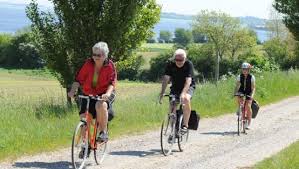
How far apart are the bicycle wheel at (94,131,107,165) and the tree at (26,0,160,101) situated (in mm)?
6330

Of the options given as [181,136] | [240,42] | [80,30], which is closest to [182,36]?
[240,42]

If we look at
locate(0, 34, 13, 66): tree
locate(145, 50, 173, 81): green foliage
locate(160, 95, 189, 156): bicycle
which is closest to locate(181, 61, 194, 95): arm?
locate(160, 95, 189, 156): bicycle

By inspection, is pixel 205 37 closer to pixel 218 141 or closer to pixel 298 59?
pixel 298 59

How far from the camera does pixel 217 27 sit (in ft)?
343

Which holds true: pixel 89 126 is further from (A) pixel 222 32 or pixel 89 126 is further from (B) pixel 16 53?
(A) pixel 222 32

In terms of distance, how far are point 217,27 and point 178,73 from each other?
311ft

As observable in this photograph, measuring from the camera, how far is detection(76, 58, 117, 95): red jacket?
9.14 m

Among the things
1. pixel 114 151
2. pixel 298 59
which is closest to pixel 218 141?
pixel 114 151

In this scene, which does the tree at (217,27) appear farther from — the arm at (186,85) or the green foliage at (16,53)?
the arm at (186,85)

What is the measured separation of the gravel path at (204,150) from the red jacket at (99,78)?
127 cm

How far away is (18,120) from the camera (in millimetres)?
12320

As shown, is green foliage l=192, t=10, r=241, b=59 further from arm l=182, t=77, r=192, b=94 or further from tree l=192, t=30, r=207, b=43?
arm l=182, t=77, r=192, b=94

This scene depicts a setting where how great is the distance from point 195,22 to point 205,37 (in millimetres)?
3869

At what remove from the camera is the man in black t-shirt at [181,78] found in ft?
35.4
